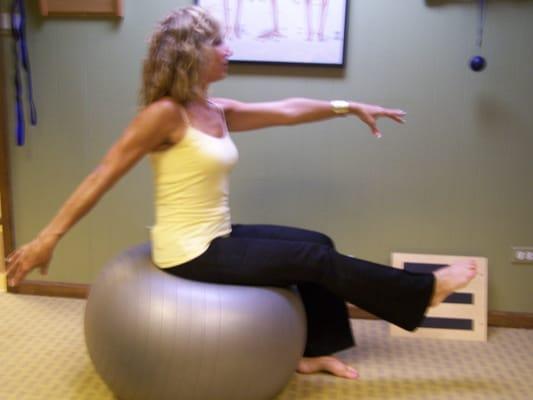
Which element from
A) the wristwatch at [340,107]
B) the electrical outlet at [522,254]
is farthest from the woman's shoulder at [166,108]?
the electrical outlet at [522,254]

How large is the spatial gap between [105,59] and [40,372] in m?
1.31

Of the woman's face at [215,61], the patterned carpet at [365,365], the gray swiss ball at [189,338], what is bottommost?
the patterned carpet at [365,365]

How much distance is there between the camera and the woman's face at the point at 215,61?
1.57m

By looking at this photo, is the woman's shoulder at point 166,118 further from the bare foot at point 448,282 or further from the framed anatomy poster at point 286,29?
the bare foot at point 448,282

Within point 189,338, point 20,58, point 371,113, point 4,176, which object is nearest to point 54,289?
point 4,176

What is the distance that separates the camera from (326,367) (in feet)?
6.26

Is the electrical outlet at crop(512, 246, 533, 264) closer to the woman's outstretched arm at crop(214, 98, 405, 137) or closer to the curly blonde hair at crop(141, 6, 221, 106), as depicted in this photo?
the woman's outstretched arm at crop(214, 98, 405, 137)

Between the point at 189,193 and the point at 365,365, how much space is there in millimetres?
976

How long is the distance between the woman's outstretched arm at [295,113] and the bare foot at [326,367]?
2.79 ft

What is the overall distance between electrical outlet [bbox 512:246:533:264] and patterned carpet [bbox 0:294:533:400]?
0.31m

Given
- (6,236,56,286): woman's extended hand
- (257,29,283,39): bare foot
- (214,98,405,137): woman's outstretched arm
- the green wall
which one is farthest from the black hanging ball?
(6,236,56,286): woman's extended hand

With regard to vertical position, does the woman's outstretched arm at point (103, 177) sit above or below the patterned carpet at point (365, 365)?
above

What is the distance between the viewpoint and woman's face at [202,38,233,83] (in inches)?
61.7

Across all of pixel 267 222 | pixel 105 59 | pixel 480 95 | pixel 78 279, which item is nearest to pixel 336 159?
pixel 267 222
